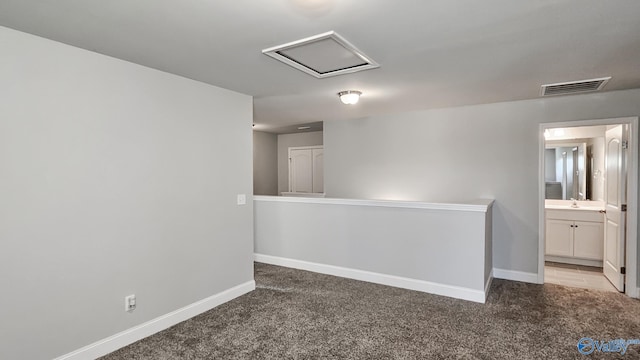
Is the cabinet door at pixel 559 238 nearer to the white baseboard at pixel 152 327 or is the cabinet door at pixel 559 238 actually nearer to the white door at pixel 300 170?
the white door at pixel 300 170

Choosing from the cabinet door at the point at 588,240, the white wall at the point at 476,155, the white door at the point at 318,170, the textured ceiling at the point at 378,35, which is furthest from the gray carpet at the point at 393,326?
the white door at the point at 318,170

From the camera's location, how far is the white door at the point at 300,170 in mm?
7230

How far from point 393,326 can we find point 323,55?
238 cm

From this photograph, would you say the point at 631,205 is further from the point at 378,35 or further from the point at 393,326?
the point at 378,35

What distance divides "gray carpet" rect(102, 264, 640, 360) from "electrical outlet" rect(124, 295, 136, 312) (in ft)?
0.94

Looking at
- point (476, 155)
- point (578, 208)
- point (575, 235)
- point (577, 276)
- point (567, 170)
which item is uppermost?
point (476, 155)

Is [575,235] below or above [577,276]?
above

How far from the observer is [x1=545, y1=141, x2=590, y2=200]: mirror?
209 inches

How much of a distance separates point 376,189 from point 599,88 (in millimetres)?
2908

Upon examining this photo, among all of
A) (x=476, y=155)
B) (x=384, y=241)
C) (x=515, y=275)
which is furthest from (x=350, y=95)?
(x=515, y=275)

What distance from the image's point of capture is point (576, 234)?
193 inches

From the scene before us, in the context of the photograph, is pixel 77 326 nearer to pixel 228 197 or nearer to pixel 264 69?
pixel 228 197

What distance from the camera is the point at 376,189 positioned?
5215mm

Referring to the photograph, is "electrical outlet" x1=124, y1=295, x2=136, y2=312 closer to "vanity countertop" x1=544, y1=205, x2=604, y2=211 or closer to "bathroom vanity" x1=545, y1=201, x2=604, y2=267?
"vanity countertop" x1=544, y1=205, x2=604, y2=211
